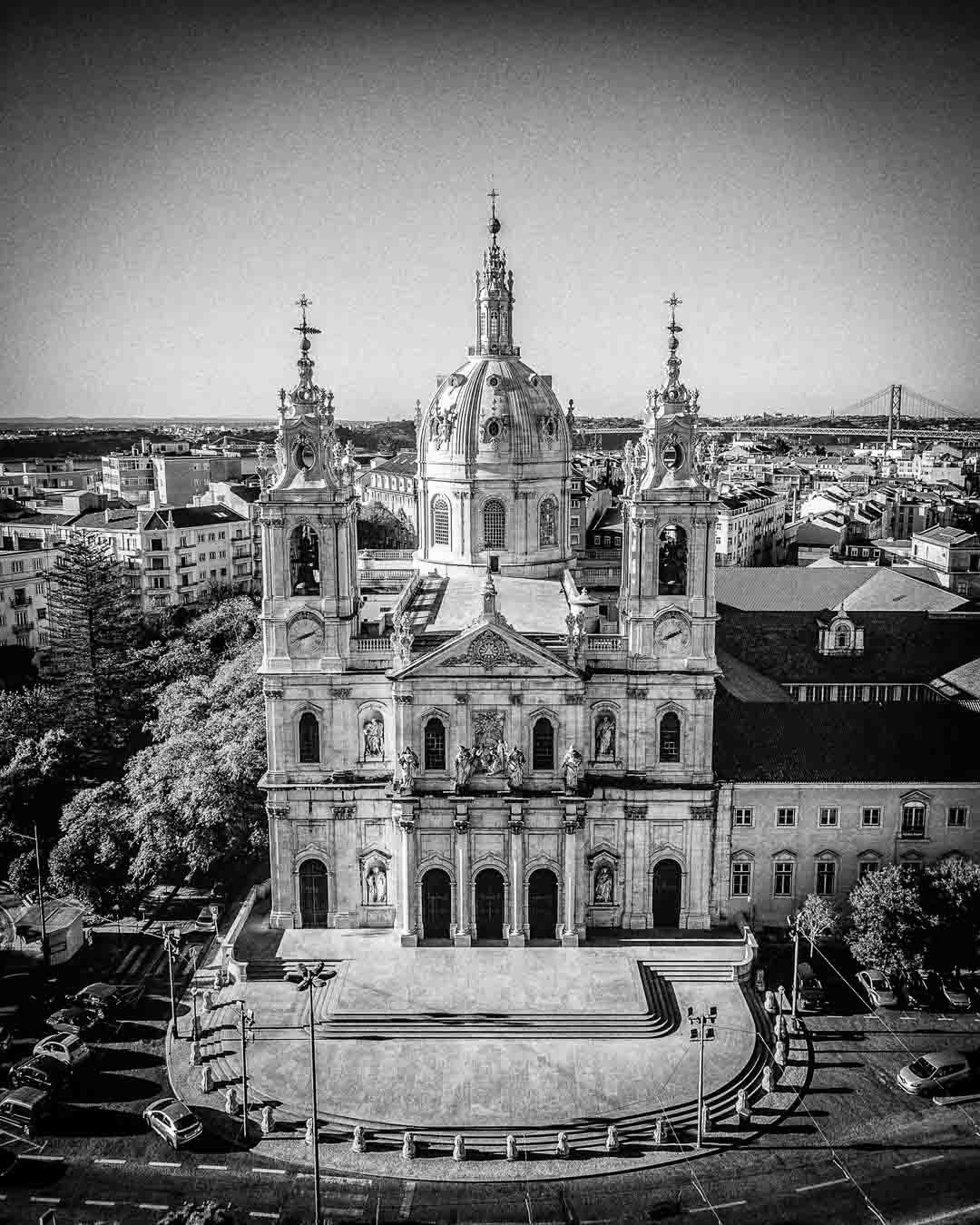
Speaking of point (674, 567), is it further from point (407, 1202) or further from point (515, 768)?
point (407, 1202)

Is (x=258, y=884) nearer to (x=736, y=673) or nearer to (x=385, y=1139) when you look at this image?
(x=385, y=1139)

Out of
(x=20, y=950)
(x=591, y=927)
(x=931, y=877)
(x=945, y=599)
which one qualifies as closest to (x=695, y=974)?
(x=591, y=927)

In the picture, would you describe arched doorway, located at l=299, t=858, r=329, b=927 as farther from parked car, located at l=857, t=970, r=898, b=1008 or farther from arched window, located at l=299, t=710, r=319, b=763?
parked car, located at l=857, t=970, r=898, b=1008

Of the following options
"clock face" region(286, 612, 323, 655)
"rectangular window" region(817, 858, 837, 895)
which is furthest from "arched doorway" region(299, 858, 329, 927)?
"rectangular window" region(817, 858, 837, 895)

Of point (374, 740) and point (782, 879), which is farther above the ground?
point (374, 740)

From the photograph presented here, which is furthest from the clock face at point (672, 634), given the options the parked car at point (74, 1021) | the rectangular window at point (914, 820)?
the parked car at point (74, 1021)

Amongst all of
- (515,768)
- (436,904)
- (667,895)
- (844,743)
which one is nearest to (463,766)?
(515,768)

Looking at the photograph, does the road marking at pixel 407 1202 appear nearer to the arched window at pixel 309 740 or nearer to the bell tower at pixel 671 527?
the arched window at pixel 309 740
